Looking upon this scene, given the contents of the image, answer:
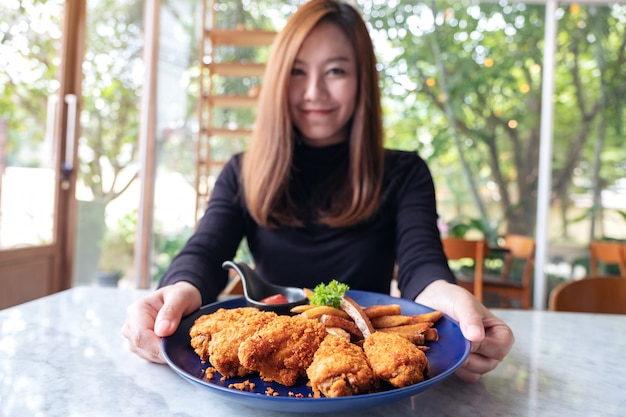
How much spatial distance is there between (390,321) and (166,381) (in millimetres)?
351

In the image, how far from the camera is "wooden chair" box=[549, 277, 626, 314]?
139 centimetres

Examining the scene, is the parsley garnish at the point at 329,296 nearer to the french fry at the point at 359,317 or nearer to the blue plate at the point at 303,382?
the french fry at the point at 359,317

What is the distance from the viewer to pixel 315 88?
4.11ft

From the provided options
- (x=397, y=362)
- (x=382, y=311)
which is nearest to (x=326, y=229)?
(x=382, y=311)

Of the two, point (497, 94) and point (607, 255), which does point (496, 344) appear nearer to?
point (607, 255)

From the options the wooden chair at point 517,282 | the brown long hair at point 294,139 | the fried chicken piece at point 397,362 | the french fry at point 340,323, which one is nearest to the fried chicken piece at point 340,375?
the fried chicken piece at point 397,362

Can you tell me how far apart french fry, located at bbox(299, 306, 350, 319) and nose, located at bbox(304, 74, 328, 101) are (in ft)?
2.42

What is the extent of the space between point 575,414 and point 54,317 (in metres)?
0.95

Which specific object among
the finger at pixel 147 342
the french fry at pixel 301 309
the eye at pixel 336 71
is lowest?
the finger at pixel 147 342

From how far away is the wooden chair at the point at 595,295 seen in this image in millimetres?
1387

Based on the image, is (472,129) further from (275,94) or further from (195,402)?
(195,402)

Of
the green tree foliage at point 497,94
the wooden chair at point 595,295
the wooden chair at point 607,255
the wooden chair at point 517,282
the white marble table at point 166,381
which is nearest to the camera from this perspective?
the white marble table at point 166,381

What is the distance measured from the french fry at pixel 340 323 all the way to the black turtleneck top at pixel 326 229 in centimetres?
52

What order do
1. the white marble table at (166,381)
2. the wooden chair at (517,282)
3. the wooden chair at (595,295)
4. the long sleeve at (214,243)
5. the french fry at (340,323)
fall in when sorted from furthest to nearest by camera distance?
the wooden chair at (517,282)
the wooden chair at (595,295)
the long sleeve at (214,243)
the french fry at (340,323)
the white marble table at (166,381)
